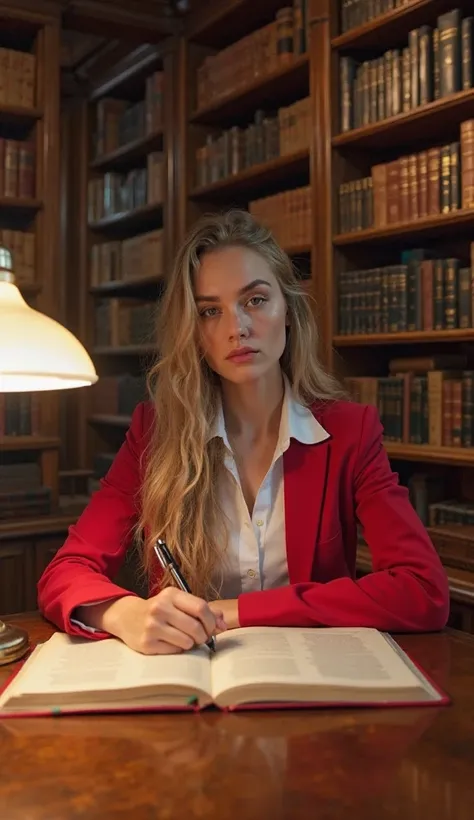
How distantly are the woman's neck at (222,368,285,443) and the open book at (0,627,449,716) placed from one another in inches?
23.5

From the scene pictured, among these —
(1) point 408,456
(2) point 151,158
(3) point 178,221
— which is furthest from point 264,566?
(2) point 151,158

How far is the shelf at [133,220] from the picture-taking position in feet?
12.0

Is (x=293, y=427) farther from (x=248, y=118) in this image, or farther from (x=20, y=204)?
(x=248, y=118)

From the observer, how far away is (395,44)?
8.54 feet

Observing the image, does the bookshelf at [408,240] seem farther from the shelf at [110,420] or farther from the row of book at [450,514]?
the shelf at [110,420]

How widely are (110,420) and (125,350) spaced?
13.7 inches

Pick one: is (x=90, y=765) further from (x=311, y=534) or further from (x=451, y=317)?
(x=451, y=317)

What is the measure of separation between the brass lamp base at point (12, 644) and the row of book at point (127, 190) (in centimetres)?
263

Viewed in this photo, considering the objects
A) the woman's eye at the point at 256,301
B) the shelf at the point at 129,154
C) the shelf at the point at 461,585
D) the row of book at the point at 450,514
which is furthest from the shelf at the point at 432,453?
the shelf at the point at 129,154

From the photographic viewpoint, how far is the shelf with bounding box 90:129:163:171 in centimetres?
361

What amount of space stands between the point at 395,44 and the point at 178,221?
1.16 m

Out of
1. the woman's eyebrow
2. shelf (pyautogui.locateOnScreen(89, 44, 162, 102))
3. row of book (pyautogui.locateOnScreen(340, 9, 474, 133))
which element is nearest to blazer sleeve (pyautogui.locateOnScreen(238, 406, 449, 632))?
the woman's eyebrow

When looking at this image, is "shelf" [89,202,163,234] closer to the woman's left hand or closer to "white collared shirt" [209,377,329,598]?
"white collared shirt" [209,377,329,598]

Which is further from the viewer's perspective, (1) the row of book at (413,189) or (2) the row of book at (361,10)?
(2) the row of book at (361,10)
